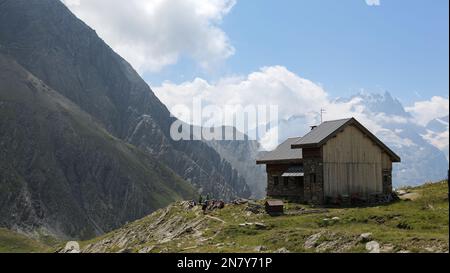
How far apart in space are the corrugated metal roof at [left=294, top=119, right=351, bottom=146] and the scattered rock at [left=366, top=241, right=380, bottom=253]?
22.6 metres

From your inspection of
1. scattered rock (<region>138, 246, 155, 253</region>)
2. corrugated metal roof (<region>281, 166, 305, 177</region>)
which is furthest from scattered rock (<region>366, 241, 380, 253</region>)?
corrugated metal roof (<region>281, 166, 305, 177</region>)

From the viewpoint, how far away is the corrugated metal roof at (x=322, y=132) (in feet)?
155

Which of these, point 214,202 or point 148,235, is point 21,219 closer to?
point 148,235

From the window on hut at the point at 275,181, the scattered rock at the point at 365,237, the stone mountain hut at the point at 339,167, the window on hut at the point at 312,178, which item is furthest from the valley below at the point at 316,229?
the window on hut at the point at 275,181

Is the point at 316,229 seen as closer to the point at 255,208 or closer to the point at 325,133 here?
the point at 255,208

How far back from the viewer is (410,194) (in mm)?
46688

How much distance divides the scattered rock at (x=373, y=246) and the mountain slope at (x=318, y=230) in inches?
9.5

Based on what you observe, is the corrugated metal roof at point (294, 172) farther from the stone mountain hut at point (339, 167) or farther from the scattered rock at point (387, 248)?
the scattered rock at point (387, 248)

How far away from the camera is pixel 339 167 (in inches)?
1889

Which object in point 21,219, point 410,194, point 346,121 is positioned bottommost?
point 21,219

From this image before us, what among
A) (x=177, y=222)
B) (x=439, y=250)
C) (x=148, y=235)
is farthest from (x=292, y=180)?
(x=439, y=250)

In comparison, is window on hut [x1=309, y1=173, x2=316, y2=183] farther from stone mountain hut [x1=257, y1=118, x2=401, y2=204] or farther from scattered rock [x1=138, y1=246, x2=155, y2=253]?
scattered rock [x1=138, y1=246, x2=155, y2=253]

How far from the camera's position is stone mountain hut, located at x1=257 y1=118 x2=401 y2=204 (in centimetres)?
4700
